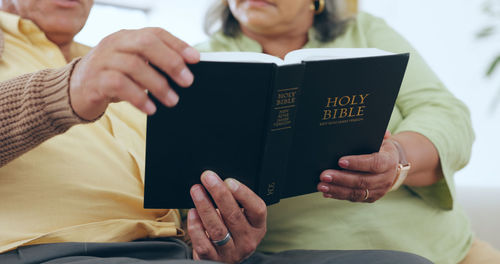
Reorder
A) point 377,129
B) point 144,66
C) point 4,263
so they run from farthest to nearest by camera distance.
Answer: point 377,129 < point 4,263 < point 144,66

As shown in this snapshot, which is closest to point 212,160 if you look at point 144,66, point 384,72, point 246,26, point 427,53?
point 144,66

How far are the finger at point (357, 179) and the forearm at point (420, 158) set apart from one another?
0.10m

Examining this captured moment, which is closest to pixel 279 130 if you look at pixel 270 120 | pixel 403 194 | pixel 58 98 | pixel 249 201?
pixel 270 120

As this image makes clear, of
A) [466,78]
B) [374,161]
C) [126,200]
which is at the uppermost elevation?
[374,161]

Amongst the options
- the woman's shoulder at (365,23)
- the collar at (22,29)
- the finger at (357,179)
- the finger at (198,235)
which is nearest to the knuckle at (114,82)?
the finger at (198,235)

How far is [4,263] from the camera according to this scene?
0.82 m

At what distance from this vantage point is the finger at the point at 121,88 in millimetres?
637

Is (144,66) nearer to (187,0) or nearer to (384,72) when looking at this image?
(384,72)

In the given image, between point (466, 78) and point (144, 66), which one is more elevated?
point (144, 66)

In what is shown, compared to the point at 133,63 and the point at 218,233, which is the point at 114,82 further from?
the point at 218,233

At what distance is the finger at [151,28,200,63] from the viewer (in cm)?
67

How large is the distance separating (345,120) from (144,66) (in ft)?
1.28

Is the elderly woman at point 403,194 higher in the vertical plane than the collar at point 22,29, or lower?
lower

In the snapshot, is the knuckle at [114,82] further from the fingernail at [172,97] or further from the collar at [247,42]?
the collar at [247,42]
